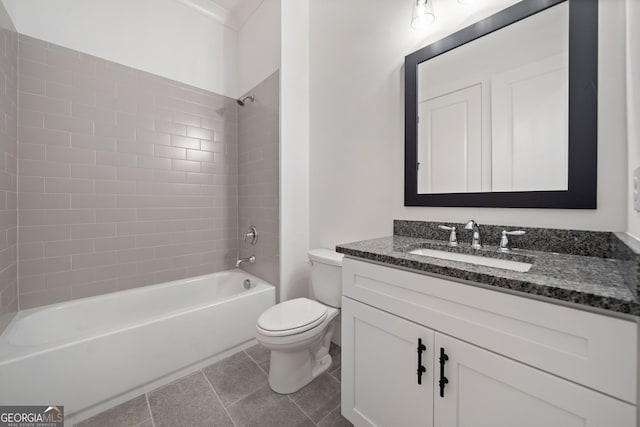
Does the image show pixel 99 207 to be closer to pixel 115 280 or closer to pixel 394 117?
pixel 115 280

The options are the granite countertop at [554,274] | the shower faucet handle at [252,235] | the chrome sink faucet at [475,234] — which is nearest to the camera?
the granite countertop at [554,274]

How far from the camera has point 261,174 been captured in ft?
7.30

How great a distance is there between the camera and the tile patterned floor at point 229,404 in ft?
4.11

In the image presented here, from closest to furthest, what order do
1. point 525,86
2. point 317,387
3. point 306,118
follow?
point 525,86
point 317,387
point 306,118

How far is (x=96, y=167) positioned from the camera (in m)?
1.82

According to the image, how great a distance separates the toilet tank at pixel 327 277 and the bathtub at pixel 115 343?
1.63 feet

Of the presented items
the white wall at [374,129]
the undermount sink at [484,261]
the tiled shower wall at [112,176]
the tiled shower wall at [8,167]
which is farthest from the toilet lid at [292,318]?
the tiled shower wall at [8,167]

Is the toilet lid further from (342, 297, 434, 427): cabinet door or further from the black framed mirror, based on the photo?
the black framed mirror

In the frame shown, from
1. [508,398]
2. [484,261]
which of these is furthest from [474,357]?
[484,261]

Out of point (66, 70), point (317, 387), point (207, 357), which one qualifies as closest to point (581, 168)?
point (317, 387)

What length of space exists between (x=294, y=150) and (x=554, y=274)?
1784 millimetres

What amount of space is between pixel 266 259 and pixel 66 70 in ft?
6.52

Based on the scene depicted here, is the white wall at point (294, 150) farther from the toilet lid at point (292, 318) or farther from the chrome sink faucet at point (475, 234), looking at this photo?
the chrome sink faucet at point (475, 234)

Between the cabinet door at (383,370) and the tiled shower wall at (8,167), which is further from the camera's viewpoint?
the tiled shower wall at (8,167)
